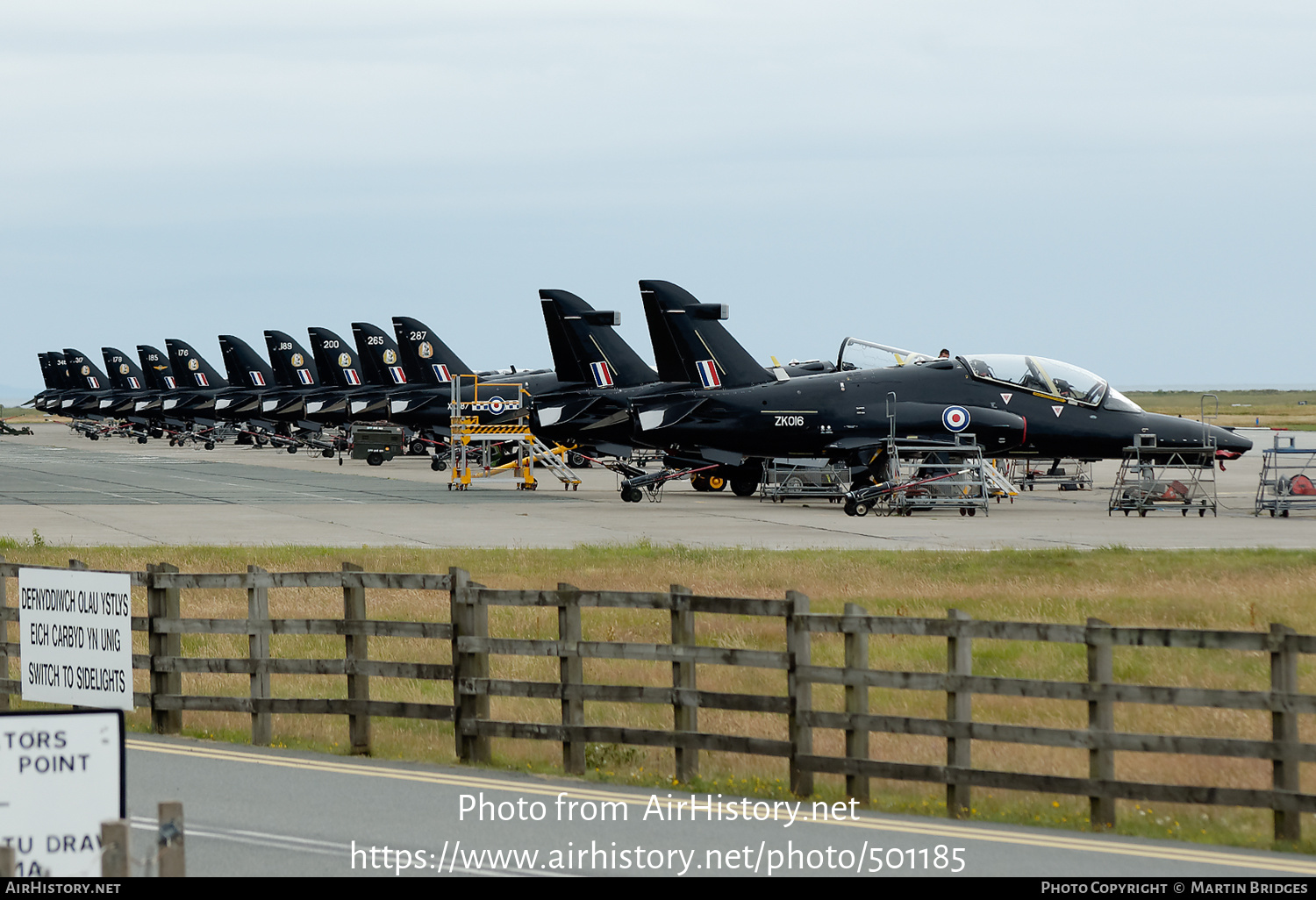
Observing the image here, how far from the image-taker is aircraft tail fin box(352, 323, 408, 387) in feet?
251

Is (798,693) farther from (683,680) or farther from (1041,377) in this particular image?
(1041,377)

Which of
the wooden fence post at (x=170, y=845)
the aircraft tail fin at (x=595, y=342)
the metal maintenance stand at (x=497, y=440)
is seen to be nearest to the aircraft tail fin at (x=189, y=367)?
the metal maintenance stand at (x=497, y=440)

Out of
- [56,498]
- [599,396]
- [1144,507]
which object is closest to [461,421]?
[599,396]

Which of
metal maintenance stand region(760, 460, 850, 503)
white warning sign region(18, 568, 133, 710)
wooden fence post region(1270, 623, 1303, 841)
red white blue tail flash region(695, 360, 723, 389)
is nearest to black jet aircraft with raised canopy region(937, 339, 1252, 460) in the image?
metal maintenance stand region(760, 460, 850, 503)

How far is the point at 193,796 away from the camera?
994cm

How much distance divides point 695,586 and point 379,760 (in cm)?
1028

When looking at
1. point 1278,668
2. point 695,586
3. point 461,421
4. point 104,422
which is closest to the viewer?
point 1278,668

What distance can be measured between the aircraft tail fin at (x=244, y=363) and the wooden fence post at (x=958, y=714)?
9700cm

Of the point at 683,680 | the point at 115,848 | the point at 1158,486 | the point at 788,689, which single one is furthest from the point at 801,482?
the point at 115,848

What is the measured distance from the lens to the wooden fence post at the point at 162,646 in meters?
12.0

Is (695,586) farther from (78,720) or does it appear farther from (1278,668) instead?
(78,720)

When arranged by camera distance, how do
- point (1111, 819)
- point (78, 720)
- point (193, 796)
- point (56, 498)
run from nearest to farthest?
1. point (78, 720)
2. point (1111, 819)
3. point (193, 796)
4. point (56, 498)

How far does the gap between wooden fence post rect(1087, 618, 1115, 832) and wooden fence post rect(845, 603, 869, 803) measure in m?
1.32

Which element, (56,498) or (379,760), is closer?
(379,760)
